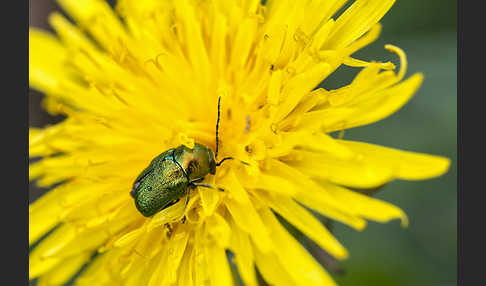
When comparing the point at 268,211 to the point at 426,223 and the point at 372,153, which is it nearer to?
the point at 372,153

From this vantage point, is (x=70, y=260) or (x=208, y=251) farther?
(x=70, y=260)

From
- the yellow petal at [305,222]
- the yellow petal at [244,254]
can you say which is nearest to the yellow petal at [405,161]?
the yellow petal at [305,222]

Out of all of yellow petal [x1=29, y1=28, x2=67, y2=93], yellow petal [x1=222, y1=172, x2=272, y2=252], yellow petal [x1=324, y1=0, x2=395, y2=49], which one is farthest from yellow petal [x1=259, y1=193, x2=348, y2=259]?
yellow petal [x1=29, y1=28, x2=67, y2=93]

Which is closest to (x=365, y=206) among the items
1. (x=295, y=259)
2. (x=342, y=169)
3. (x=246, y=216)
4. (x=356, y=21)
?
(x=342, y=169)

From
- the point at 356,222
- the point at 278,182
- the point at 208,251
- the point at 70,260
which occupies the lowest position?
the point at 70,260

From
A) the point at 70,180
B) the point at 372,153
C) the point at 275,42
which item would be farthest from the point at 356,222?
the point at 70,180

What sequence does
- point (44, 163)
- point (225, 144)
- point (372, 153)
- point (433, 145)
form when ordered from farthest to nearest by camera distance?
1. point (433, 145)
2. point (44, 163)
3. point (225, 144)
4. point (372, 153)

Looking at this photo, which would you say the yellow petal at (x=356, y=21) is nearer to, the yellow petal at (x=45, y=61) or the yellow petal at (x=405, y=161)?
the yellow petal at (x=405, y=161)

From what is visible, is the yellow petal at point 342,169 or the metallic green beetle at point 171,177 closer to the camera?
the yellow petal at point 342,169

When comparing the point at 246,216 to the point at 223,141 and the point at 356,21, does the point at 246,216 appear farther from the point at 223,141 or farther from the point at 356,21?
the point at 356,21
